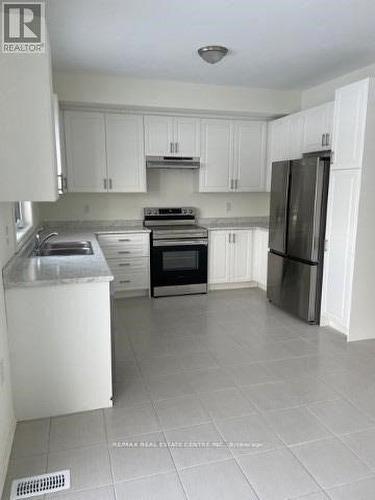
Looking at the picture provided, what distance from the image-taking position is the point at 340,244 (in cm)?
344

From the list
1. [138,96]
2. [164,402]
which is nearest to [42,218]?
[138,96]

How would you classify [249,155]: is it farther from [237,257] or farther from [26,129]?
[26,129]

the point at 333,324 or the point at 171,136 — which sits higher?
the point at 171,136

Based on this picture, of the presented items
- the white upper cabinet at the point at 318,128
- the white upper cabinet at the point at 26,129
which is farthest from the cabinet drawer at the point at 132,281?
the white upper cabinet at the point at 26,129

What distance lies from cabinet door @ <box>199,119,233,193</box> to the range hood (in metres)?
0.12

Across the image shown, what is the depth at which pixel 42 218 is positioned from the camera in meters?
4.77

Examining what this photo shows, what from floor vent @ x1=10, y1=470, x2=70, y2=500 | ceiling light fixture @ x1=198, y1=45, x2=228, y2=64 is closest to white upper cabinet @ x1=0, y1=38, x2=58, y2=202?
floor vent @ x1=10, y1=470, x2=70, y2=500

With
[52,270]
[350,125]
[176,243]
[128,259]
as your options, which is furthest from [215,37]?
[128,259]

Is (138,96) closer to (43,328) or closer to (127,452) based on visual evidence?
(43,328)

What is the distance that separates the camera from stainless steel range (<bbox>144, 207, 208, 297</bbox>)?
4.73 meters

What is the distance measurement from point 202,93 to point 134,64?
1011 millimetres

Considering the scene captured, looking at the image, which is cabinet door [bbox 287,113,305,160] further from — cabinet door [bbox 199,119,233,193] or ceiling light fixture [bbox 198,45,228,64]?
ceiling light fixture [bbox 198,45,228,64]

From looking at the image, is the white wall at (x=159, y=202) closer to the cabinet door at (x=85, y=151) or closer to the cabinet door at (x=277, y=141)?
the cabinet door at (x=85, y=151)

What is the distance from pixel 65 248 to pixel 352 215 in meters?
2.66
